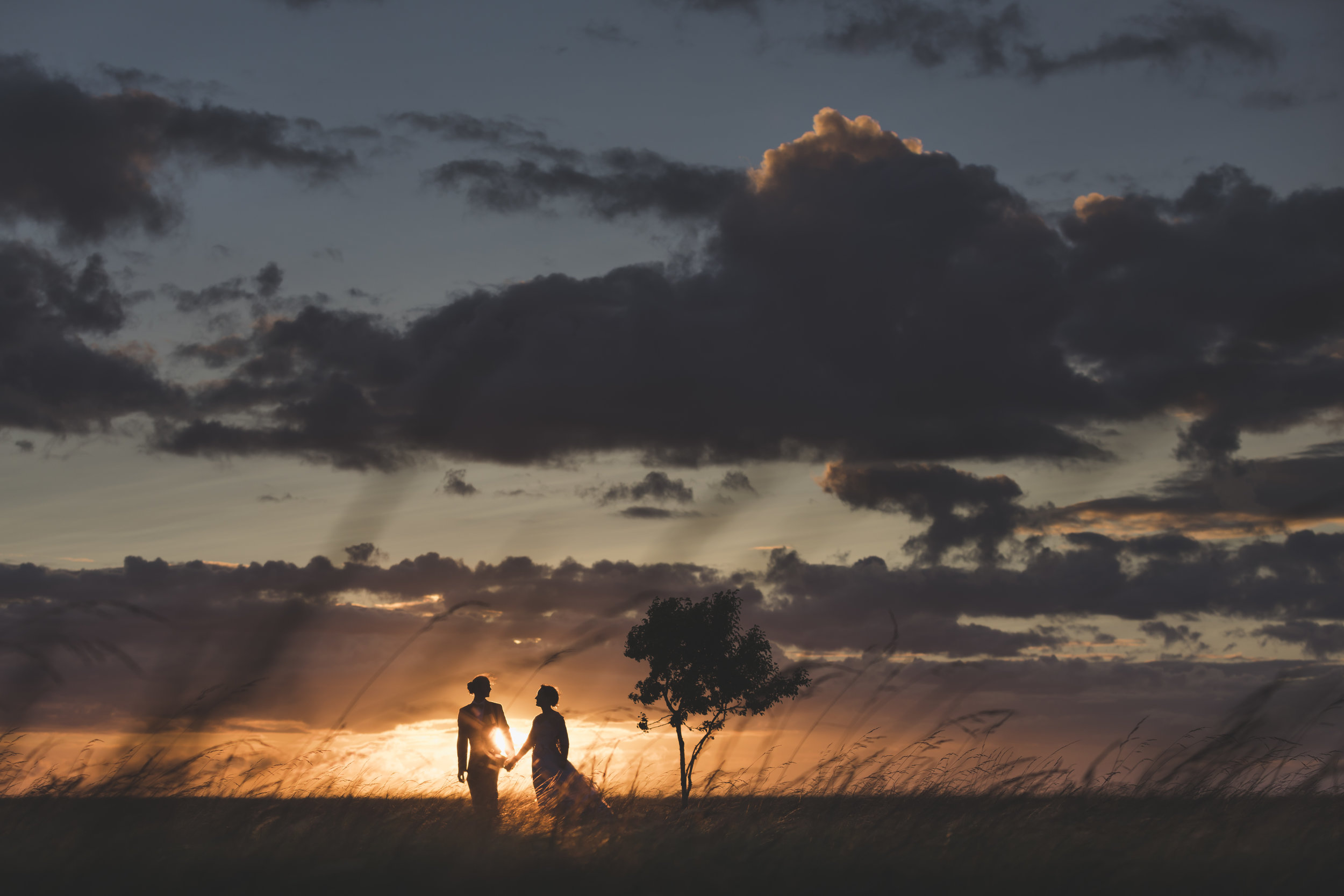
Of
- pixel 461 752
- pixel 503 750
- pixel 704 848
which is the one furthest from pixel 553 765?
pixel 704 848

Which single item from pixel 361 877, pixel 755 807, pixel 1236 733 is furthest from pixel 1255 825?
pixel 361 877

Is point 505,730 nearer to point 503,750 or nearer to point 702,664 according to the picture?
point 503,750

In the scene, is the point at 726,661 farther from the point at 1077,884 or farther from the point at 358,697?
the point at 1077,884

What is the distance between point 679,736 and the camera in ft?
101

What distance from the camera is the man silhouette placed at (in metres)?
11.4

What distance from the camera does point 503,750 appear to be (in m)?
11.8

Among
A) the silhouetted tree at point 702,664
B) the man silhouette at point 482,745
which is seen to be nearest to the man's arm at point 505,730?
the man silhouette at point 482,745

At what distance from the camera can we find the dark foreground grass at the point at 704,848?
7223 mm

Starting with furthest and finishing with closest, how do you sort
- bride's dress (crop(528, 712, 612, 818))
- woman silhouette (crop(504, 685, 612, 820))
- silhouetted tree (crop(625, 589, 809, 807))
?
silhouetted tree (crop(625, 589, 809, 807))
woman silhouette (crop(504, 685, 612, 820))
bride's dress (crop(528, 712, 612, 818))

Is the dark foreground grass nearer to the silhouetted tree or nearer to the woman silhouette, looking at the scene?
the woman silhouette

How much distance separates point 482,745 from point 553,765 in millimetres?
855

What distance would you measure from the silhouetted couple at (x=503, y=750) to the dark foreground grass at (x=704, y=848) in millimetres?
1378

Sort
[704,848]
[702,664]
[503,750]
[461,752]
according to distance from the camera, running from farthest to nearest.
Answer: [702,664] → [503,750] → [461,752] → [704,848]

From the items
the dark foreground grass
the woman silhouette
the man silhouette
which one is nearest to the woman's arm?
the man silhouette
